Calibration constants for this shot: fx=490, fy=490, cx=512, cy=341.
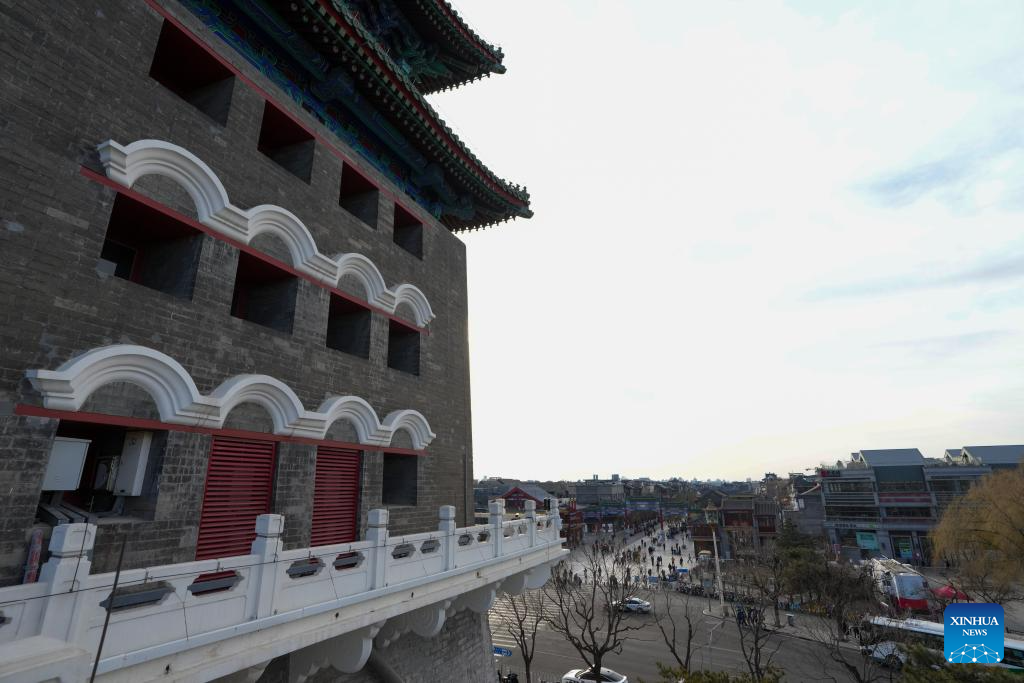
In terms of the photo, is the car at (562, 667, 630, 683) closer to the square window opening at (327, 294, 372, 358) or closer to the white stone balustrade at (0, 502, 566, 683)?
the white stone balustrade at (0, 502, 566, 683)

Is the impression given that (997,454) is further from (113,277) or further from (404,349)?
(113,277)

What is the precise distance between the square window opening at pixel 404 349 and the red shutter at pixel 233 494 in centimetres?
534

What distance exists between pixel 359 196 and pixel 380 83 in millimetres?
3014

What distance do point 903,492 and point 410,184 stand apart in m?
66.9

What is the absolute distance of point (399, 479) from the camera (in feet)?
43.5

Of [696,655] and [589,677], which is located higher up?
[589,677]

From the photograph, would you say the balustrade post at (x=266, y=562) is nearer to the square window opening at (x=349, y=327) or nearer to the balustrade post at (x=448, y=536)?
the balustrade post at (x=448, y=536)

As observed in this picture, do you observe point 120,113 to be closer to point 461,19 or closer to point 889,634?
point 461,19

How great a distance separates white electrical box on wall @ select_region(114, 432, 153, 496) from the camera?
7.46m

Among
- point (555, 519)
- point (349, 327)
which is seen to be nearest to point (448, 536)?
point (349, 327)

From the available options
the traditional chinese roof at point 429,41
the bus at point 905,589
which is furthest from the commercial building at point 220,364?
the bus at point 905,589

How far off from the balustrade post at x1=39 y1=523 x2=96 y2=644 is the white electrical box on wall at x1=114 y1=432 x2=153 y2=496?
333cm

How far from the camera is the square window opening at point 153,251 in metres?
8.58

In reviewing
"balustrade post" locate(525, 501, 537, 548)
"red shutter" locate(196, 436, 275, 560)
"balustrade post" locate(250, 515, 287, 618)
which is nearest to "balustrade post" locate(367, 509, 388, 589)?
"balustrade post" locate(250, 515, 287, 618)
